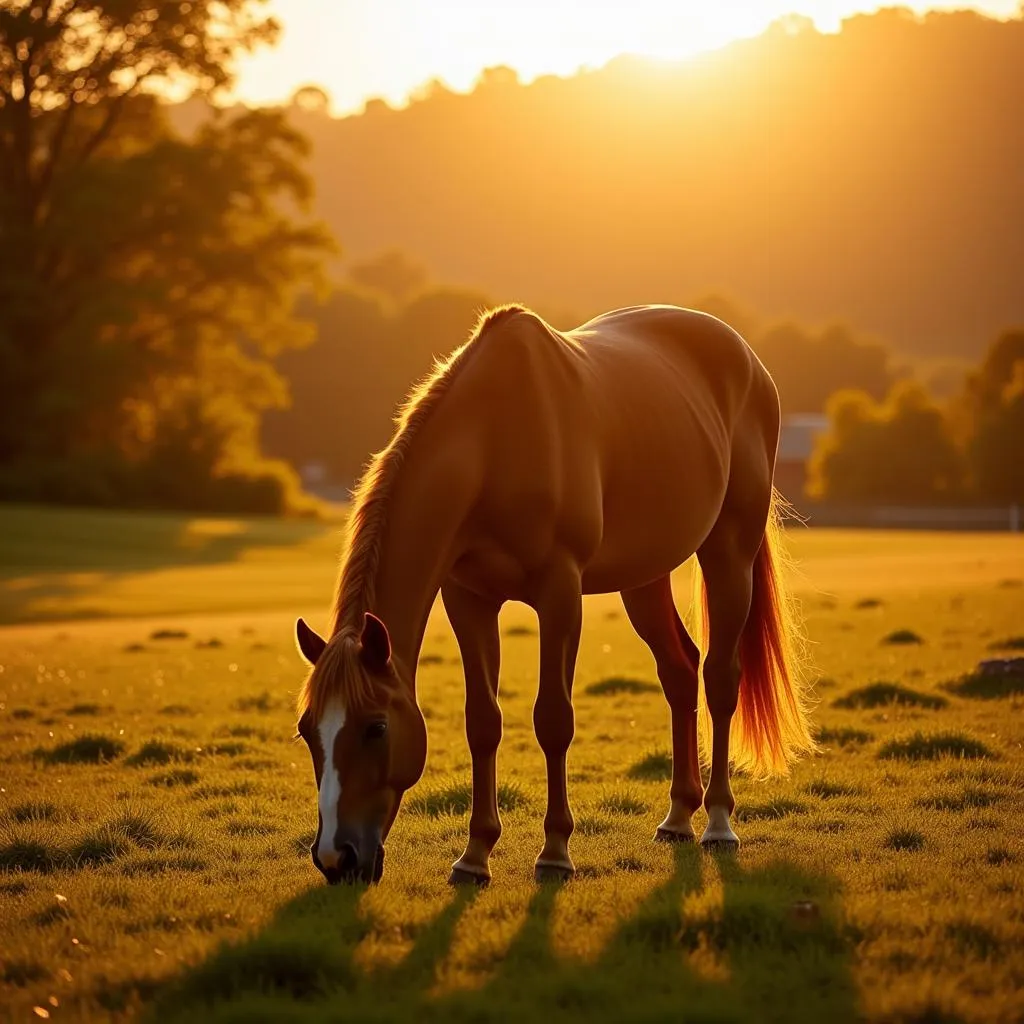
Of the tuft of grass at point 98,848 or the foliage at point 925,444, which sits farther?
the foliage at point 925,444

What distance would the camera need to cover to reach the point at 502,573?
5.71m

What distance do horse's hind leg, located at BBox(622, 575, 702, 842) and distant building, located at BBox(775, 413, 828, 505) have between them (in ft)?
281

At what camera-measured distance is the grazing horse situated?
16.6 feet

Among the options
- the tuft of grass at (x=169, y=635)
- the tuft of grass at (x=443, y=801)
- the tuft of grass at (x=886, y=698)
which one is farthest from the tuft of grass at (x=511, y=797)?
the tuft of grass at (x=169, y=635)

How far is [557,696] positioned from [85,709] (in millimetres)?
6921

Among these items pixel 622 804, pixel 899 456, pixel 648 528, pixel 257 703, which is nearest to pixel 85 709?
pixel 257 703

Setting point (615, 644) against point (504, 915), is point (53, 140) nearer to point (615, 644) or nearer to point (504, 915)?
point (615, 644)

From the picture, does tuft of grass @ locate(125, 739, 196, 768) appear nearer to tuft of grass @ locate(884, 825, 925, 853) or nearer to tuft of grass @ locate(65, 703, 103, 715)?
tuft of grass @ locate(65, 703, 103, 715)

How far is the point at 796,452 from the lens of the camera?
93.9 meters

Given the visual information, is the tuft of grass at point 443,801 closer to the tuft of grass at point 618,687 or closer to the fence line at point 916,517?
the tuft of grass at point 618,687

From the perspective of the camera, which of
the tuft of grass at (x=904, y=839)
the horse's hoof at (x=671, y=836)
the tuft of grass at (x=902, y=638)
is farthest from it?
the tuft of grass at (x=902, y=638)

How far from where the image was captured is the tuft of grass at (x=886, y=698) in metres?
10.5

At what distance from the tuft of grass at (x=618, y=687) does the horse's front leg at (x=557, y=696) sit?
20.7 feet

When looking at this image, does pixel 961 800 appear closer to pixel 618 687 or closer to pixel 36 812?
pixel 36 812
